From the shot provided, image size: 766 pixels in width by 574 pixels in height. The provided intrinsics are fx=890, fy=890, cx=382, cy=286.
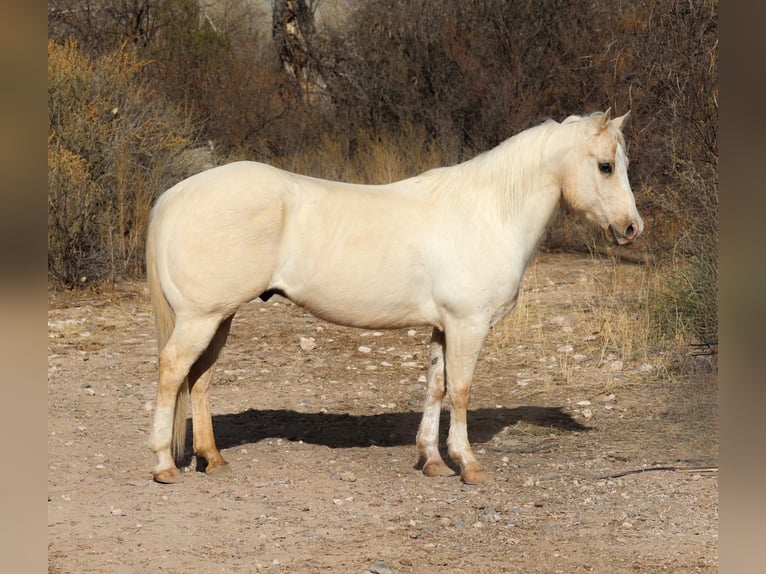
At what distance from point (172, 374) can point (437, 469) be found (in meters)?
1.59

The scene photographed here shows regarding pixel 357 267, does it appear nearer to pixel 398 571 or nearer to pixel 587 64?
pixel 398 571

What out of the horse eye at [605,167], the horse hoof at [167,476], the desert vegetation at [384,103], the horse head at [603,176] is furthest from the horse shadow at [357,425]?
the horse eye at [605,167]

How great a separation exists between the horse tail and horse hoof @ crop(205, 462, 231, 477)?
0.61 ft

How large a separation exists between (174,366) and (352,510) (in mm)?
1199

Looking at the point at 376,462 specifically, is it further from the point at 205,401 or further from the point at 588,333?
the point at 588,333

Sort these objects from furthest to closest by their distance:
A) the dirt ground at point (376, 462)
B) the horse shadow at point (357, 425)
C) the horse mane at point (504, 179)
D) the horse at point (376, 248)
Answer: the horse shadow at point (357, 425) → the horse mane at point (504, 179) → the horse at point (376, 248) → the dirt ground at point (376, 462)

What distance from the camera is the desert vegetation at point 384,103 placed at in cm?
808

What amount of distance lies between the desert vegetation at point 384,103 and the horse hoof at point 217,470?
12.3 ft

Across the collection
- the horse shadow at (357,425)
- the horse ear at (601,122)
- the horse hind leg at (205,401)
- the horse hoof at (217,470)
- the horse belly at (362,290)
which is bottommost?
the horse shadow at (357,425)

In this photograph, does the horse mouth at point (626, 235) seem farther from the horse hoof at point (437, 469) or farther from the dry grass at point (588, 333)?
the dry grass at point (588, 333)

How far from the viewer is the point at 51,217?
31.7 ft

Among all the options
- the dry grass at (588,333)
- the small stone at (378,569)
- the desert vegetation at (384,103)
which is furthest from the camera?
the desert vegetation at (384,103)

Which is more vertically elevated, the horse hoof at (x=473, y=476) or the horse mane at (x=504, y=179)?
the horse mane at (x=504, y=179)
